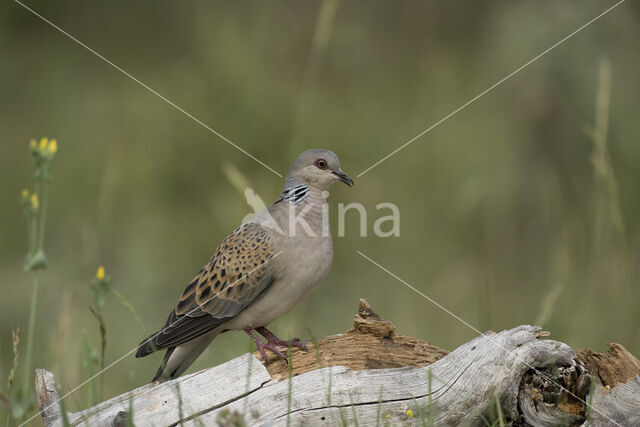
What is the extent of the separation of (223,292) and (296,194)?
30.4 inches

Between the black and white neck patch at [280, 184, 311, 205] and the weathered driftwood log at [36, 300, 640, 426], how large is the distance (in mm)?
1238

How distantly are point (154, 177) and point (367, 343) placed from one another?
15.4 ft

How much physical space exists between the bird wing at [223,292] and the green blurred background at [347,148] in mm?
1293

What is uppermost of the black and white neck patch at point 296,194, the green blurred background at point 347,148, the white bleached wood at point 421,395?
the green blurred background at point 347,148

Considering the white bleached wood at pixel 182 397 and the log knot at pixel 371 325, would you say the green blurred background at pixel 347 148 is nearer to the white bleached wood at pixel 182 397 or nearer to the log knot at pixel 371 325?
the log knot at pixel 371 325

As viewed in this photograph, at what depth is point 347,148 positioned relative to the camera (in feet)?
26.7

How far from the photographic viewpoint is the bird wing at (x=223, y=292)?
449 centimetres

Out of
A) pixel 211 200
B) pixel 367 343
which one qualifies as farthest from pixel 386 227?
pixel 367 343

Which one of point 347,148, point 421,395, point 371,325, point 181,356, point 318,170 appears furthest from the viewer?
point 347,148

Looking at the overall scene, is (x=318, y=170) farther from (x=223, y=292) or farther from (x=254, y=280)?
(x=223, y=292)

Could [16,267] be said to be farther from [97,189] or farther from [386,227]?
[386,227]

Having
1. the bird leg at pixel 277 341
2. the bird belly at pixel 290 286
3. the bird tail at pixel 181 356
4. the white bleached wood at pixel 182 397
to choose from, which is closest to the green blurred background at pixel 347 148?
the bird tail at pixel 181 356

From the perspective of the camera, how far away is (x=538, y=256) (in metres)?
7.61

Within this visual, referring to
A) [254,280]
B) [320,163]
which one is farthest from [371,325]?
[320,163]
